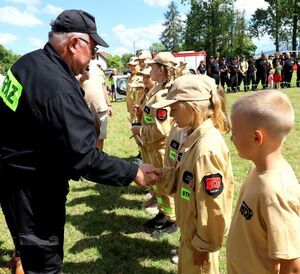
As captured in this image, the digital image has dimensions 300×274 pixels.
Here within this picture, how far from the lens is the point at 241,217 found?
2119 mm

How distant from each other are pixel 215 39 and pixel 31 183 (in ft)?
202

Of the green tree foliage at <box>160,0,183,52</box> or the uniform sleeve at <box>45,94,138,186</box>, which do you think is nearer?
the uniform sleeve at <box>45,94,138,186</box>

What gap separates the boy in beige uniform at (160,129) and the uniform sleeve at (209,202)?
6.62 feet

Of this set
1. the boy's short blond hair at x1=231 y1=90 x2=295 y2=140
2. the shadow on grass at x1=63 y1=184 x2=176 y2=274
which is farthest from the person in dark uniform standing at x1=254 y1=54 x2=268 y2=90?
the boy's short blond hair at x1=231 y1=90 x2=295 y2=140

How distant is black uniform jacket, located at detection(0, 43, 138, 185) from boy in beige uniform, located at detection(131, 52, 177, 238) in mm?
2254

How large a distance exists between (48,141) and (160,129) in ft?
8.39

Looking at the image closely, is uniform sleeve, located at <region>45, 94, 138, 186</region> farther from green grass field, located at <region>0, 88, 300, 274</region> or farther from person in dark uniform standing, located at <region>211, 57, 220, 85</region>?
person in dark uniform standing, located at <region>211, 57, 220, 85</region>

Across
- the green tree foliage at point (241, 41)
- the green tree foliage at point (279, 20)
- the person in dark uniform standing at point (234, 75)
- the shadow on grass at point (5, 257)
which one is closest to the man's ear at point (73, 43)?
the shadow on grass at point (5, 257)

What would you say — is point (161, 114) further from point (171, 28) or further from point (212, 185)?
point (171, 28)

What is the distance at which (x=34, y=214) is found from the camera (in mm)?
2680

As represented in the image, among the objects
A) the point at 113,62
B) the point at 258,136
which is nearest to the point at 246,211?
the point at 258,136

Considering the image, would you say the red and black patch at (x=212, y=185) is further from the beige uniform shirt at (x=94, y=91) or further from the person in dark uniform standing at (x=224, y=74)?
the person in dark uniform standing at (x=224, y=74)

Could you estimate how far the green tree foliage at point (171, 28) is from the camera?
104 metres

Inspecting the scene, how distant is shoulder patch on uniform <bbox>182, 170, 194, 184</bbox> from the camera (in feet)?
9.25
